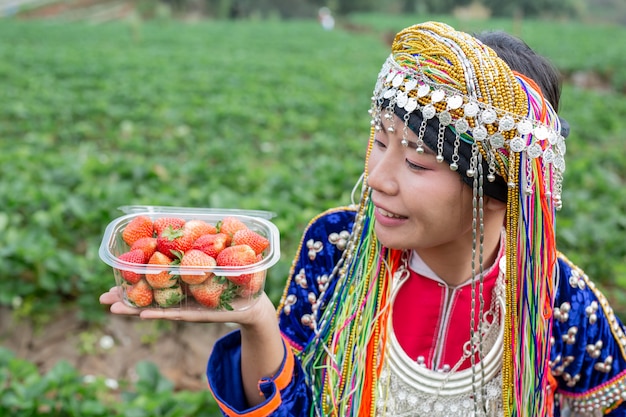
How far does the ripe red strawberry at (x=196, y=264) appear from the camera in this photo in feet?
3.79

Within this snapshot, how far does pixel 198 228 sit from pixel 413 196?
45cm

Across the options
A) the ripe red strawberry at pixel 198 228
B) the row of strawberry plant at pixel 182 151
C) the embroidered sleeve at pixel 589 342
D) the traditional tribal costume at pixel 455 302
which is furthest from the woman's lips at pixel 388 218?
the row of strawberry plant at pixel 182 151

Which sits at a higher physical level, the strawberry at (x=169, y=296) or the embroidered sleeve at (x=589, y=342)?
the strawberry at (x=169, y=296)

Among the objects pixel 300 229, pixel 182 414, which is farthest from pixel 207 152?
pixel 182 414

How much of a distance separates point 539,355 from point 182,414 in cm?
138

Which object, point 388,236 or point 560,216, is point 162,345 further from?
point 560,216

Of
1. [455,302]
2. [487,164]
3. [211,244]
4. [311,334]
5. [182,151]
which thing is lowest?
[182,151]

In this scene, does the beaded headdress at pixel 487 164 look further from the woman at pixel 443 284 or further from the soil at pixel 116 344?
the soil at pixel 116 344

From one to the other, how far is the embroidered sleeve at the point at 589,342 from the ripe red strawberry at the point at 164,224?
93 cm

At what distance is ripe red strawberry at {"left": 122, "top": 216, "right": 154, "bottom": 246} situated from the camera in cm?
127

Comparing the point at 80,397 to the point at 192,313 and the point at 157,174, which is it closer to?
the point at 192,313

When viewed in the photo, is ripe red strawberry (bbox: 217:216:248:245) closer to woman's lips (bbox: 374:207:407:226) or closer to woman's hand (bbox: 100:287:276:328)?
→ woman's hand (bbox: 100:287:276:328)

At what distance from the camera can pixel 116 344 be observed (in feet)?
9.91

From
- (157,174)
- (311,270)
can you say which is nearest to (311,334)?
(311,270)
